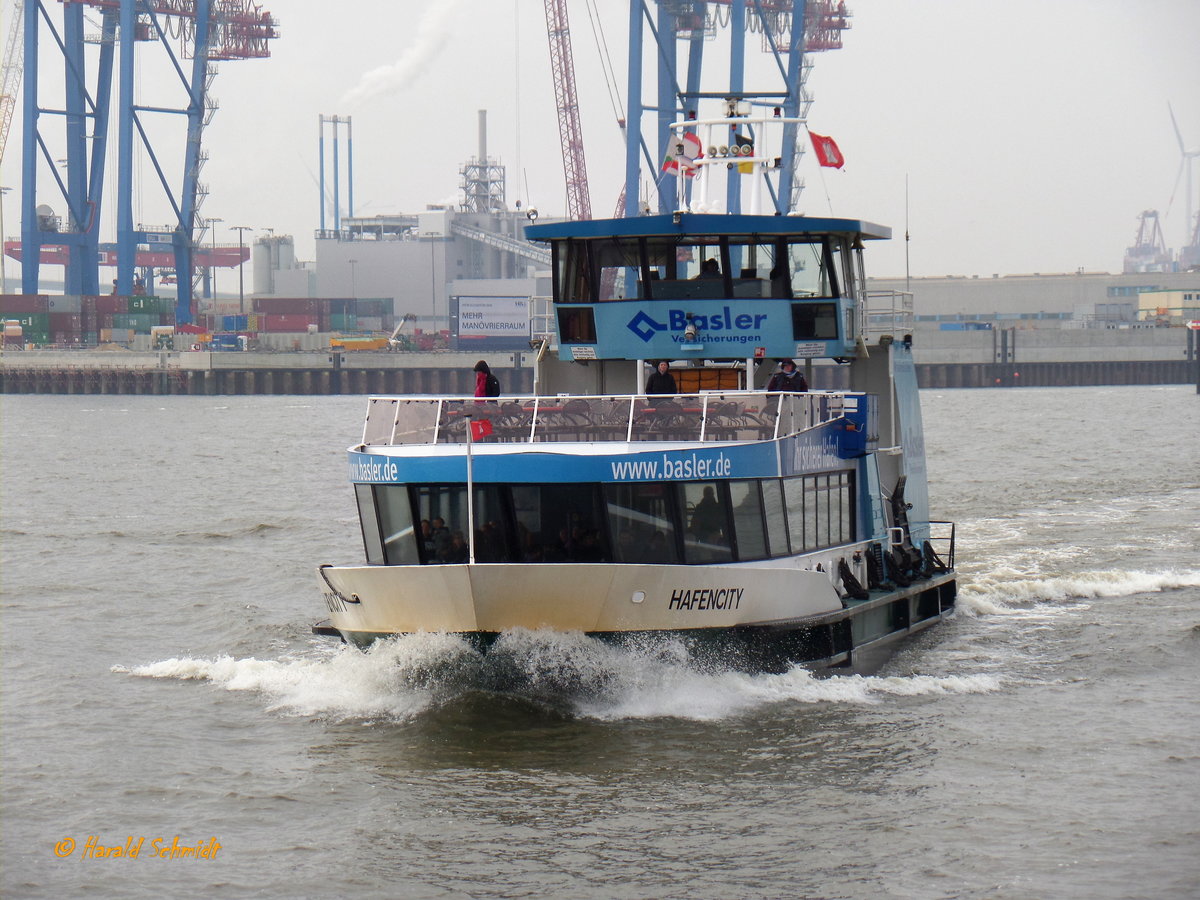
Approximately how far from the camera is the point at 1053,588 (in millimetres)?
25641

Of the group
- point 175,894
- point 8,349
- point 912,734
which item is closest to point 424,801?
point 175,894

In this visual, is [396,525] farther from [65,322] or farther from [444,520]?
[65,322]

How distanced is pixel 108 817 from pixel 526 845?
3.69 m

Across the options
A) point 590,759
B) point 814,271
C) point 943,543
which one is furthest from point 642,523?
point 943,543

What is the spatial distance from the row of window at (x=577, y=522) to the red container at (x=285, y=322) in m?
129

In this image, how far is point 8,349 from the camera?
408ft

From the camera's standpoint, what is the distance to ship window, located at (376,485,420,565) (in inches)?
623

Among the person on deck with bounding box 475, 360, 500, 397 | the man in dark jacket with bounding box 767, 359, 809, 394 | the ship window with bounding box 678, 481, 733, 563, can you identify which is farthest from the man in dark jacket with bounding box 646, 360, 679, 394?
the ship window with bounding box 678, 481, 733, 563

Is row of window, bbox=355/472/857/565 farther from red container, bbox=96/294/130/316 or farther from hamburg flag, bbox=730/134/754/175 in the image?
red container, bbox=96/294/130/316

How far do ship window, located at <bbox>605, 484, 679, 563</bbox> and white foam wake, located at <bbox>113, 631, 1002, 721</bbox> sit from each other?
0.90 m

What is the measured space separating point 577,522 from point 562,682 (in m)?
1.62

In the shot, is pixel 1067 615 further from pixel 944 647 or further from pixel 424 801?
pixel 424 801

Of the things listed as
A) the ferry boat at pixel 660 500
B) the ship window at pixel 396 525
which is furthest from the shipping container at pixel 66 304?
the ship window at pixel 396 525

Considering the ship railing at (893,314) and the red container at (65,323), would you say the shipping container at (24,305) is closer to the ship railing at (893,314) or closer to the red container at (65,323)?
the red container at (65,323)
